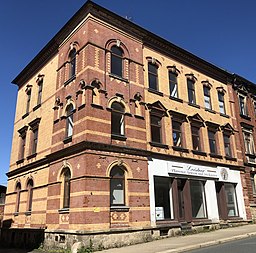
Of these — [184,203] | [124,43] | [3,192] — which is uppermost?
[124,43]

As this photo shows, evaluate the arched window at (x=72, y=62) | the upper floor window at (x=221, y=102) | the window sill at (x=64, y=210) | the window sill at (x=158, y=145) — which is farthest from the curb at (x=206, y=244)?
the arched window at (x=72, y=62)

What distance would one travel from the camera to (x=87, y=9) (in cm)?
1656

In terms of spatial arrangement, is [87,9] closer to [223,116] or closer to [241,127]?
[223,116]

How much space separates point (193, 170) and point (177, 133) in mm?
2695

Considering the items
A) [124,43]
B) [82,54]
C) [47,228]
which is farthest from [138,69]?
[47,228]

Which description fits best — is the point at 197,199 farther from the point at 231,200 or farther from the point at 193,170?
the point at 231,200

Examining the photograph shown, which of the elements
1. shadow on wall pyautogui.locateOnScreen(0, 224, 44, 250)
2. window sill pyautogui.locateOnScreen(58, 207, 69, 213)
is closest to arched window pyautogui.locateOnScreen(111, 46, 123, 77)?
window sill pyautogui.locateOnScreen(58, 207, 69, 213)

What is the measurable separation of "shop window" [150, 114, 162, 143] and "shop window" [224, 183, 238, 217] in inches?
291

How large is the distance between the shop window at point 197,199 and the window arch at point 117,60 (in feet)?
28.6

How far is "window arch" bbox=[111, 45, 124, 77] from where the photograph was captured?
17.1 m

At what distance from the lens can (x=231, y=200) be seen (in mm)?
21406

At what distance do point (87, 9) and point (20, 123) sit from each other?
1117 cm

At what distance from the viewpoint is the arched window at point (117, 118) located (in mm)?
15758

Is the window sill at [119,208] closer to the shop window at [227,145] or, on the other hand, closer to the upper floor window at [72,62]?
the upper floor window at [72,62]
